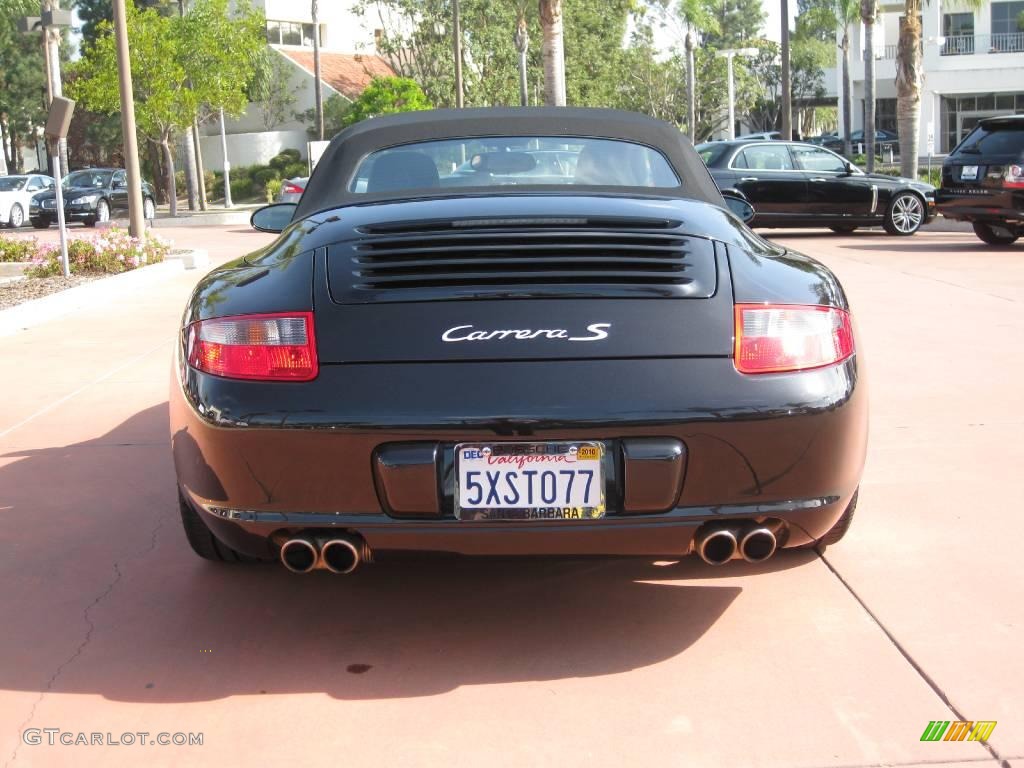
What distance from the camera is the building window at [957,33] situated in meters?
51.6

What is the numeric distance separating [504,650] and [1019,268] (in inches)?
452

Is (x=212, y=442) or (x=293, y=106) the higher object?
(x=293, y=106)

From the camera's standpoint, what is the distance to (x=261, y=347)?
3031 millimetres

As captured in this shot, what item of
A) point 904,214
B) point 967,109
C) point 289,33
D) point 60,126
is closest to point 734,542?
point 60,126

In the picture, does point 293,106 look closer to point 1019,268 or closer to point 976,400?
point 1019,268

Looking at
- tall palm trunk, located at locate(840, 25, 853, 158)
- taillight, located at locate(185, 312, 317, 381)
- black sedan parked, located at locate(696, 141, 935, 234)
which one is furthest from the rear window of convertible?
→ tall palm trunk, located at locate(840, 25, 853, 158)

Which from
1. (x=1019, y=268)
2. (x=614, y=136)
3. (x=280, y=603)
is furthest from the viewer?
(x=1019, y=268)

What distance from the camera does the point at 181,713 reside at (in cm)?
301

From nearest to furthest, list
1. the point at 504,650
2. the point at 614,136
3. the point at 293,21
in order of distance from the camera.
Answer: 1. the point at 504,650
2. the point at 614,136
3. the point at 293,21

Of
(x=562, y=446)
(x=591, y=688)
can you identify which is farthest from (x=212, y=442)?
(x=591, y=688)

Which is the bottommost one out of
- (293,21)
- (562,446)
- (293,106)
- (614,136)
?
(562,446)

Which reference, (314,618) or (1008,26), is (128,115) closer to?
(314,618)

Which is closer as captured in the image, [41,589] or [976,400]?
[41,589]

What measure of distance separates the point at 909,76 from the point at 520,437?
75.9 feet
